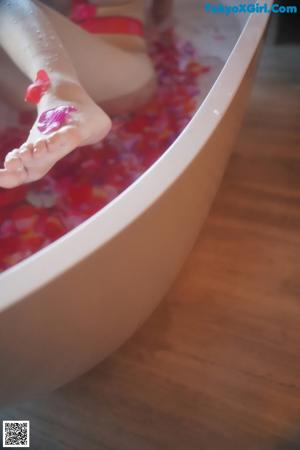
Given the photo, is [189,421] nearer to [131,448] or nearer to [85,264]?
[131,448]

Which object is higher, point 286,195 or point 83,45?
point 83,45

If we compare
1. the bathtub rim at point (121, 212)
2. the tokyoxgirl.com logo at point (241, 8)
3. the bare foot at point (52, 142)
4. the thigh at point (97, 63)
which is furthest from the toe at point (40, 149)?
the tokyoxgirl.com logo at point (241, 8)

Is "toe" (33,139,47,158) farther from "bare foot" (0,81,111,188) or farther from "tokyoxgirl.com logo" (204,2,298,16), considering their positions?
"tokyoxgirl.com logo" (204,2,298,16)

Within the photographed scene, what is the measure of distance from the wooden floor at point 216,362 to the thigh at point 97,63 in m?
0.48

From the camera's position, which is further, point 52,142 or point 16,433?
point 16,433

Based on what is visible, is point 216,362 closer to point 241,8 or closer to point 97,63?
point 97,63

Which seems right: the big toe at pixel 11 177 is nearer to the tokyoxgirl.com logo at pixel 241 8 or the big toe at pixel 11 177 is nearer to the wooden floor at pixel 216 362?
the wooden floor at pixel 216 362

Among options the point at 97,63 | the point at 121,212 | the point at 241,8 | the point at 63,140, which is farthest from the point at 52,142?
the point at 241,8

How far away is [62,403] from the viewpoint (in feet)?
3.66

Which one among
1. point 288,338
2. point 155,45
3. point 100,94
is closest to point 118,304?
point 288,338

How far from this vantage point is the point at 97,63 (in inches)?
53.6

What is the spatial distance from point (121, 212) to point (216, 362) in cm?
59

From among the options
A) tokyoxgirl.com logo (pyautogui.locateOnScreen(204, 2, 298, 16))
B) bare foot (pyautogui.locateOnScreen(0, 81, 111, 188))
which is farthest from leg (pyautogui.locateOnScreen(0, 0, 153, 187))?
tokyoxgirl.com logo (pyautogui.locateOnScreen(204, 2, 298, 16))

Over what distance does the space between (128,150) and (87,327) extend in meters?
0.63
